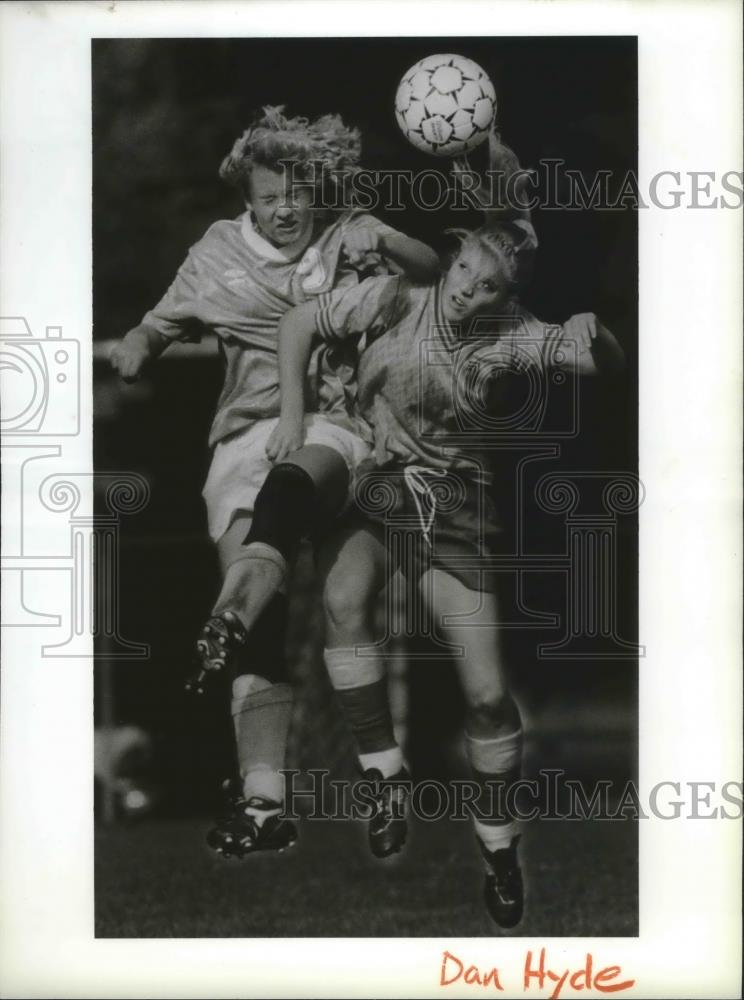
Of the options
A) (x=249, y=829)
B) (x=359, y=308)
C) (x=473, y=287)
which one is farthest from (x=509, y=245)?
(x=249, y=829)

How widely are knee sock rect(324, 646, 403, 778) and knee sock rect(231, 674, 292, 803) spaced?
140 millimetres

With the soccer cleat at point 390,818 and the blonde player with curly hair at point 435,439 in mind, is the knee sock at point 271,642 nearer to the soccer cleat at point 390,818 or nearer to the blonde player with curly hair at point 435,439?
the blonde player with curly hair at point 435,439

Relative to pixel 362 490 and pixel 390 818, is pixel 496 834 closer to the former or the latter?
pixel 390 818

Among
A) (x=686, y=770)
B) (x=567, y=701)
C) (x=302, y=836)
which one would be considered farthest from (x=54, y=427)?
(x=686, y=770)

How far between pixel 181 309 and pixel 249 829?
1335 mm

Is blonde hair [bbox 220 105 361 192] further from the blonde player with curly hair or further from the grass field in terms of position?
the grass field

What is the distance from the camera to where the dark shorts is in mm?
3496

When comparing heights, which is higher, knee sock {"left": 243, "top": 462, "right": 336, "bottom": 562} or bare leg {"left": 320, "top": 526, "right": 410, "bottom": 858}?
knee sock {"left": 243, "top": 462, "right": 336, "bottom": 562}

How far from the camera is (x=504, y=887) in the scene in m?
3.53

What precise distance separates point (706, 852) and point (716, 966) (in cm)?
29

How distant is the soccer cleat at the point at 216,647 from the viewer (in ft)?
11.5

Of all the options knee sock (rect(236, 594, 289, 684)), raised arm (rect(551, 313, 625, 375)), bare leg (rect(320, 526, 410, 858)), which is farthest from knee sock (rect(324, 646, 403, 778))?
raised arm (rect(551, 313, 625, 375))

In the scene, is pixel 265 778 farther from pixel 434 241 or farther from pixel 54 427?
pixel 434 241

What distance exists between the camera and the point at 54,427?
11.6ft
